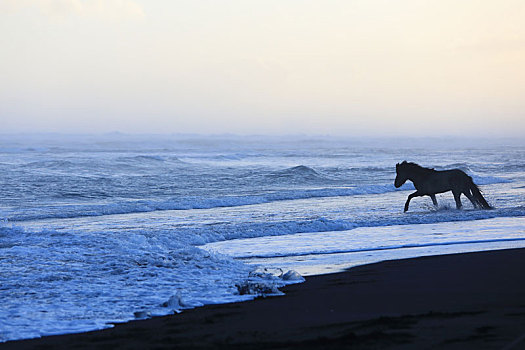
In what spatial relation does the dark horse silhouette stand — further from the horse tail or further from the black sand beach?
the black sand beach

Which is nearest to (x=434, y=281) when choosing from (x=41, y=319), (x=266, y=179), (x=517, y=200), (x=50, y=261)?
(x=41, y=319)

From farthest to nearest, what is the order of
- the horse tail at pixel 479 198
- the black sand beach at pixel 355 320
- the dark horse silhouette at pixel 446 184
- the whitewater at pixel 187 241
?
the dark horse silhouette at pixel 446 184, the horse tail at pixel 479 198, the whitewater at pixel 187 241, the black sand beach at pixel 355 320

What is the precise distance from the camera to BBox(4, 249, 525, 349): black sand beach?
4.73 meters

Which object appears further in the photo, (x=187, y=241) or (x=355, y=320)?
(x=187, y=241)

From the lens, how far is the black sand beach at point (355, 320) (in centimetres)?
473

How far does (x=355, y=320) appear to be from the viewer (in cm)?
548

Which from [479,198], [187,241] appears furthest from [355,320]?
[479,198]

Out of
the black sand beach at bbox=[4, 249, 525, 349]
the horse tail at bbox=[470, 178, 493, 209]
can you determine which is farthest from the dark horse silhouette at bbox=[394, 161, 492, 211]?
the black sand beach at bbox=[4, 249, 525, 349]

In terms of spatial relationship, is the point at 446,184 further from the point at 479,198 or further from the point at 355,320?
the point at 355,320

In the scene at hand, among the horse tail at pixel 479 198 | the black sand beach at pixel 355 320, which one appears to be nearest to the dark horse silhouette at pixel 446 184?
the horse tail at pixel 479 198

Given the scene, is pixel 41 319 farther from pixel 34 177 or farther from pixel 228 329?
pixel 34 177

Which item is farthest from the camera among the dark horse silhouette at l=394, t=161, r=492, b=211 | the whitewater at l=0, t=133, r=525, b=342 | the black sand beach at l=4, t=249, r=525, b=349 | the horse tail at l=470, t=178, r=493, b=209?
the dark horse silhouette at l=394, t=161, r=492, b=211

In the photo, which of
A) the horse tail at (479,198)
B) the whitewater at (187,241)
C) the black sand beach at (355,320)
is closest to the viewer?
the black sand beach at (355,320)

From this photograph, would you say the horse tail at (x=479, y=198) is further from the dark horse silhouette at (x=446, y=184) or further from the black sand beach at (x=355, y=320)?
the black sand beach at (x=355, y=320)
